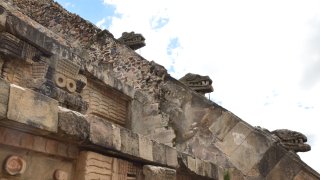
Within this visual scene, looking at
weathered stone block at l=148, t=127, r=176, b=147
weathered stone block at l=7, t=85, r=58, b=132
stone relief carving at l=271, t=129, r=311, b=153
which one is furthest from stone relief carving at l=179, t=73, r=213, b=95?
weathered stone block at l=7, t=85, r=58, b=132

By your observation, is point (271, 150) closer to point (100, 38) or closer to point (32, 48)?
point (32, 48)

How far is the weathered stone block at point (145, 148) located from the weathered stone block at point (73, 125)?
708 millimetres

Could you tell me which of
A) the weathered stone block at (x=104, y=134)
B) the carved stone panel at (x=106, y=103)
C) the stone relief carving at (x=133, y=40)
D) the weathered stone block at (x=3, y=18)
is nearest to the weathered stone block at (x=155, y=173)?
the weathered stone block at (x=104, y=134)

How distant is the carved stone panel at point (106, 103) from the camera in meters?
6.64

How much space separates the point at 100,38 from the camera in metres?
10.9

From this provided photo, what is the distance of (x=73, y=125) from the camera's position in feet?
9.29

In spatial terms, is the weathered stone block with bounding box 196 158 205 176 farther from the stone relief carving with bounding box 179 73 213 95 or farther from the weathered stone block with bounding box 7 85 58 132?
the stone relief carving with bounding box 179 73 213 95

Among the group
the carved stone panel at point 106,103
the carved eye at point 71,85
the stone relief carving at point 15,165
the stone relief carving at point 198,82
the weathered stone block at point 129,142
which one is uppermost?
the stone relief carving at point 198,82

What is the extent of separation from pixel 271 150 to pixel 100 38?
5948 mm

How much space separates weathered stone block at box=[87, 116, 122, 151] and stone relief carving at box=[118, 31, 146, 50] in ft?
28.1

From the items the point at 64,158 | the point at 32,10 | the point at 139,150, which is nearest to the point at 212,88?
the point at 32,10

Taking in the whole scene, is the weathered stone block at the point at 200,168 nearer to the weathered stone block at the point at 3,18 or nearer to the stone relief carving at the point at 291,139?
the weathered stone block at the point at 3,18

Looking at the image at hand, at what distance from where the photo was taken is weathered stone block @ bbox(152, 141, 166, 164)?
370 centimetres

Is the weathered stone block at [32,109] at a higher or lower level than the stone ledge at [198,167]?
higher
